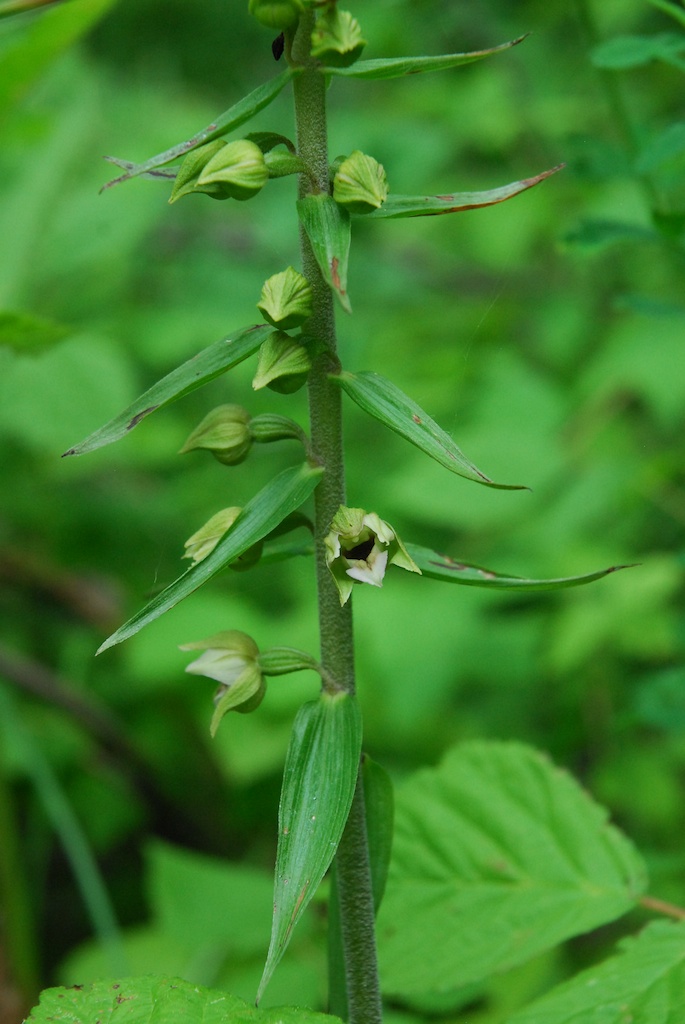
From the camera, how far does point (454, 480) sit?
2.67 meters

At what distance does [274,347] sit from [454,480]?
1817 mm

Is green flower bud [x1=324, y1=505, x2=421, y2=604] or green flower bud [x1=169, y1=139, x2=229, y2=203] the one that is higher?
green flower bud [x1=169, y1=139, x2=229, y2=203]

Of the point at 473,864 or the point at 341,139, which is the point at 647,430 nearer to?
the point at 341,139

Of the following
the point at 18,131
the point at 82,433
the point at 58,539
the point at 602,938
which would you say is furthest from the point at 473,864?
the point at 58,539

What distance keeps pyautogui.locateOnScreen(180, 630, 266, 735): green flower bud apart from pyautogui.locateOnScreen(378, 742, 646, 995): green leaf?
1.48ft

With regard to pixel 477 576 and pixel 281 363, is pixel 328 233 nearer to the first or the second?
pixel 281 363

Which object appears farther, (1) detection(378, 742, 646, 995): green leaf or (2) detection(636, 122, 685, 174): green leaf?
(2) detection(636, 122, 685, 174): green leaf

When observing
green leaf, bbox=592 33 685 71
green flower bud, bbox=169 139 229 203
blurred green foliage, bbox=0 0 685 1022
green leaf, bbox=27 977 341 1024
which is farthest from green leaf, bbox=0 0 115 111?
green leaf, bbox=27 977 341 1024

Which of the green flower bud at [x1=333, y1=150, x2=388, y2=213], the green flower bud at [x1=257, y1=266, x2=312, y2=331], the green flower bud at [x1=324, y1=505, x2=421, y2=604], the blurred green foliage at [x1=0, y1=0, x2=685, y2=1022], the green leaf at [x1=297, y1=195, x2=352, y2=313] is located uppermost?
the green flower bud at [x1=333, y1=150, x2=388, y2=213]

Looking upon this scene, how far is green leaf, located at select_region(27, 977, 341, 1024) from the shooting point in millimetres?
903

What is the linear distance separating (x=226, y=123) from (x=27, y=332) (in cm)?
69

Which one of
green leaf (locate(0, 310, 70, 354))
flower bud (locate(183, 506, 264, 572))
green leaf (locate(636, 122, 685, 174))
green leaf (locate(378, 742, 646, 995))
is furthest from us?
green leaf (locate(0, 310, 70, 354))

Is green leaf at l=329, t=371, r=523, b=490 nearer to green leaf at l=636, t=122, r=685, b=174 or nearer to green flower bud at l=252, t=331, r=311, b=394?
green flower bud at l=252, t=331, r=311, b=394

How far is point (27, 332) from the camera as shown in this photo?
4.81ft
